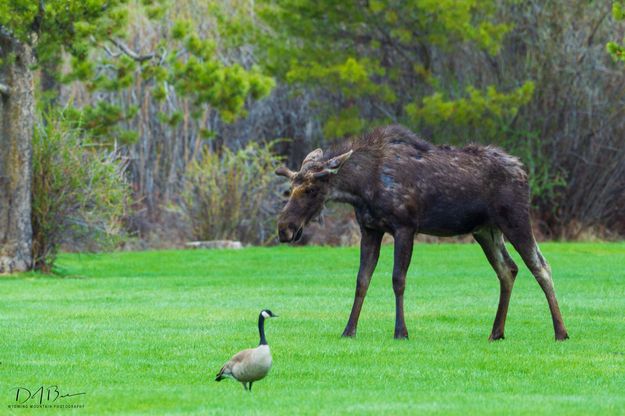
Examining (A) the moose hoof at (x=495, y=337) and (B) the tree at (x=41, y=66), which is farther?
(B) the tree at (x=41, y=66)

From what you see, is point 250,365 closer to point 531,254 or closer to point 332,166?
point 332,166

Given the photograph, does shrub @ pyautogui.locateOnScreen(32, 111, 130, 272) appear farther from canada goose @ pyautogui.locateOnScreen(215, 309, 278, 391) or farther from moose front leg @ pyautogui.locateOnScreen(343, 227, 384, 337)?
canada goose @ pyautogui.locateOnScreen(215, 309, 278, 391)

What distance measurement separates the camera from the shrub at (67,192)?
23734 mm

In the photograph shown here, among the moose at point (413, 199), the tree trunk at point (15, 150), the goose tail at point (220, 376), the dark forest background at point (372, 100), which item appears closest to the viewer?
the goose tail at point (220, 376)

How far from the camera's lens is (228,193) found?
103 ft

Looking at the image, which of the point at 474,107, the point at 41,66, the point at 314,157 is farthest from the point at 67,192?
the point at 474,107

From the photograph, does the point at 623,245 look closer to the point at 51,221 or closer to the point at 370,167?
the point at 51,221

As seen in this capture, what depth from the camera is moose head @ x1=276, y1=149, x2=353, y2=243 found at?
13.7 metres

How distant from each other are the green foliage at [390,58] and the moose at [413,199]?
1877 cm

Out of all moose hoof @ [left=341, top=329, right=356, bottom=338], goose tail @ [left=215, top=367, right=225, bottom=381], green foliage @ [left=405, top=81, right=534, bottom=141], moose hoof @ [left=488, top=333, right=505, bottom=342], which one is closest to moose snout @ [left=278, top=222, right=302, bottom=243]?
moose hoof @ [left=341, top=329, right=356, bottom=338]

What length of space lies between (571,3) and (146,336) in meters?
23.4

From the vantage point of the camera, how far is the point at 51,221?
937 inches

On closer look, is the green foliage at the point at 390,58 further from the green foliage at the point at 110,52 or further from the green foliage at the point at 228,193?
the green foliage at the point at 110,52

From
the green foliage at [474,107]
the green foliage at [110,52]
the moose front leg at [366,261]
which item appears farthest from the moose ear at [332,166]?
the green foliage at [474,107]
